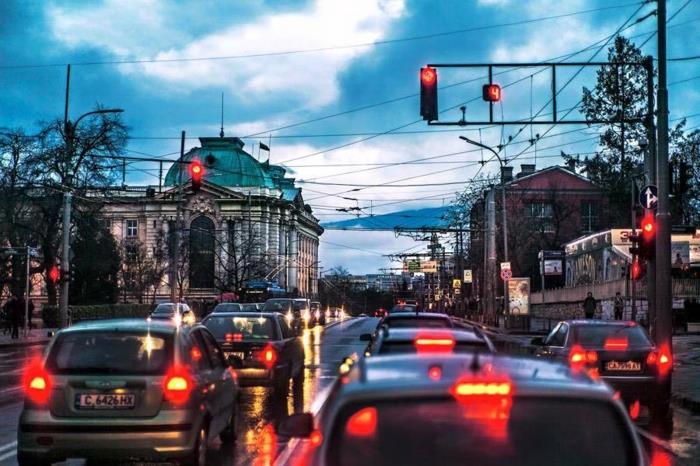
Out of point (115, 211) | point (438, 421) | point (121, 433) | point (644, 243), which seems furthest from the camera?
point (115, 211)

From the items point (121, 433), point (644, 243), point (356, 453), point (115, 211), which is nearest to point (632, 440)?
point (356, 453)

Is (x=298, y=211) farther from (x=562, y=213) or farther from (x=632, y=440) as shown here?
(x=632, y=440)

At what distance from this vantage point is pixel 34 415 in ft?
26.4

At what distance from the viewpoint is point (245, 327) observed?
51.6 feet

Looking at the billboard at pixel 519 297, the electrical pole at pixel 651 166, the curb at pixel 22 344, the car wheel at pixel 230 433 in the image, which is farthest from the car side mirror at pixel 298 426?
the billboard at pixel 519 297

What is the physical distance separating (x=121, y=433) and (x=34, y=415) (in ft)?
2.63

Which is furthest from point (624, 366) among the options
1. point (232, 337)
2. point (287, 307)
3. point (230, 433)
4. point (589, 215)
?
point (589, 215)

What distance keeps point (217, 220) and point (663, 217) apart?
83414 millimetres

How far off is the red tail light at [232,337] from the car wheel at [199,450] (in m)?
6.62

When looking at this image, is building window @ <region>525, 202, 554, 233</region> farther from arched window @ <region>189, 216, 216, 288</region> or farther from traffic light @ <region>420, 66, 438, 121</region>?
traffic light @ <region>420, 66, 438, 121</region>

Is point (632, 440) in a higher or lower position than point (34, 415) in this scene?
higher

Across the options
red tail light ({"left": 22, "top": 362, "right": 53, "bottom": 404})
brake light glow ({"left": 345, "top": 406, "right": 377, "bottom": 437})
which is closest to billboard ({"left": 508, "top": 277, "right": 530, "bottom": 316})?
red tail light ({"left": 22, "top": 362, "right": 53, "bottom": 404})

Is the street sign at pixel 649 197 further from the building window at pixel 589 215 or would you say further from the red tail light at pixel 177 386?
the building window at pixel 589 215

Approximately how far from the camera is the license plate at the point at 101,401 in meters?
8.09
